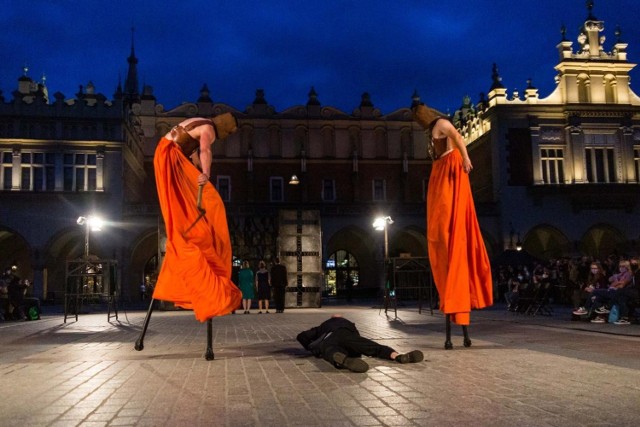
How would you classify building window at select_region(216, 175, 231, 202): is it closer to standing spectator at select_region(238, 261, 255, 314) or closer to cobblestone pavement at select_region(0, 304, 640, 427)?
standing spectator at select_region(238, 261, 255, 314)

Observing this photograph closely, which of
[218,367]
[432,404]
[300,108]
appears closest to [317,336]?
[218,367]

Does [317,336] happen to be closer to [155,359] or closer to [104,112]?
[155,359]

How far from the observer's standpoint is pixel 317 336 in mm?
6898

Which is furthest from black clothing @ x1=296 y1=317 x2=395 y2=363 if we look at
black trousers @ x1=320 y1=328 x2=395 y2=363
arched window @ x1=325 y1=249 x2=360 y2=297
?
arched window @ x1=325 y1=249 x2=360 y2=297

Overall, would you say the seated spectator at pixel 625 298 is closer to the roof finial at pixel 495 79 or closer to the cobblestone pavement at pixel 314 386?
the cobblestone pavement at pixel 314 386

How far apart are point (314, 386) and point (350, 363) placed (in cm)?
65

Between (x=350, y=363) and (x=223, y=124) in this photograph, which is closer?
(x=350, y=363)

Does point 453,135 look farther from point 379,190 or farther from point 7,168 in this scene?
point 379,190

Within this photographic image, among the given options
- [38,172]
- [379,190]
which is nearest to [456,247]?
[38,172]

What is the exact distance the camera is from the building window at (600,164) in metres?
33.4

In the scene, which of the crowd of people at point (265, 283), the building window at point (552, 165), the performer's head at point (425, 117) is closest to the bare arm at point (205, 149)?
the performer's head at point (425, 117)

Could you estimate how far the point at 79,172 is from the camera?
30.8m

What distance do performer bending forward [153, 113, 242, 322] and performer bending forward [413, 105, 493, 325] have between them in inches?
100

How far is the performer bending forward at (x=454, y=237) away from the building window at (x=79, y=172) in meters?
26.2
